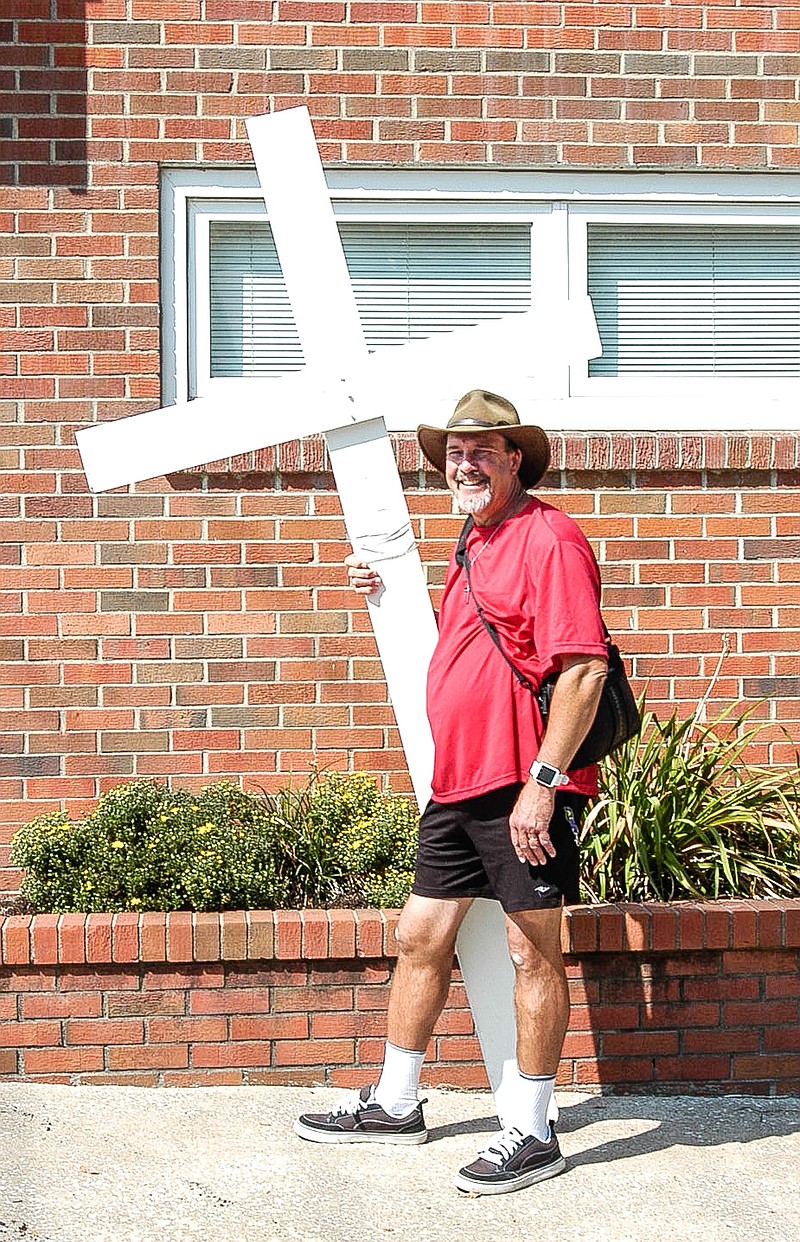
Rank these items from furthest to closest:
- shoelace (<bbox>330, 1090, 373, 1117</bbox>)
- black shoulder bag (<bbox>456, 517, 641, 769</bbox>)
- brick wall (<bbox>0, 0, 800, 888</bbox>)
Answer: brick wall (<bbox>0, 0, 800, 888</bbox>) → shoelace (<bbox>330, 1090, 373, 1117</bbox>) → black shoulder bag (<bbox>456, 517, 641, 769</bbox>)

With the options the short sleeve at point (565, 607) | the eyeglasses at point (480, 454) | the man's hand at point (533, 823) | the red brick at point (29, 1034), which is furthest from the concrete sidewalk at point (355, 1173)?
the eyeglasses at point (480, 454)

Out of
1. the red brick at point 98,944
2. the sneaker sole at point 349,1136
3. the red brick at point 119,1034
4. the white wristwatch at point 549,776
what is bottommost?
the sneaker sole at point 349,1136

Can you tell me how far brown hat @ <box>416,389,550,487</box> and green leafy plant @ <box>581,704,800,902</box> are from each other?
3.42ft

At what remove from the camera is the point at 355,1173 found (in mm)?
3598

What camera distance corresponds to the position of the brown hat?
3564mm

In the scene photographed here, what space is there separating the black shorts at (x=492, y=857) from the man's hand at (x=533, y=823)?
6 cm

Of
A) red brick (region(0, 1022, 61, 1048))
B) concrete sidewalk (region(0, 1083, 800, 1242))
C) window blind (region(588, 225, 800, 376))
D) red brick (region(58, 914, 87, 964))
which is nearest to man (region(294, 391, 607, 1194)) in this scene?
concrete sidewalk (region(0, 1083, 800, 1242))

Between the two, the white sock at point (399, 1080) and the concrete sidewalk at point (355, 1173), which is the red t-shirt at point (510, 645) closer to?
the white sock at point (399, 1080)

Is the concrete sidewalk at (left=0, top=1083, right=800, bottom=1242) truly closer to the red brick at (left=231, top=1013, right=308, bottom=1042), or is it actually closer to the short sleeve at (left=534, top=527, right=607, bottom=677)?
the red brick at (left=231, top=1013, right=308, bottom=1042)

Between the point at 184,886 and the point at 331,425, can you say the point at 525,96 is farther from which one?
the point at 184,886

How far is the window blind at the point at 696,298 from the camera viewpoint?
218 inches

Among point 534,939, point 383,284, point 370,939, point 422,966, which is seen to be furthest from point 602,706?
point 383,284

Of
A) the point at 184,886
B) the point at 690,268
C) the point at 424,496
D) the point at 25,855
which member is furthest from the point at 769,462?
the point at 25,855

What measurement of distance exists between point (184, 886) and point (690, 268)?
3027 mm
